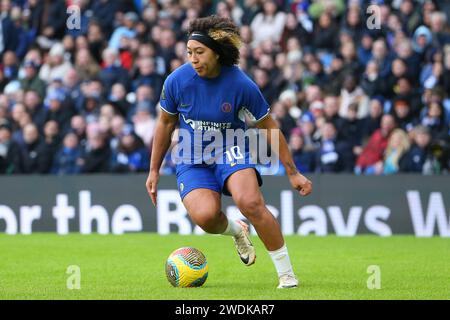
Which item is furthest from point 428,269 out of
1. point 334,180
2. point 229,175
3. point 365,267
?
point 334,180

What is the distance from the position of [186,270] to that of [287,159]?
1376 millimetres

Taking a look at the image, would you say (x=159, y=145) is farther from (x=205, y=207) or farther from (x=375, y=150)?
(x=375, y=150)

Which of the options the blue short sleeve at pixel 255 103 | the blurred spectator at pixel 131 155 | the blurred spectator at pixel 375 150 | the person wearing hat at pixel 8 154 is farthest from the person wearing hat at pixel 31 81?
the blue short sleeve at pixel 255 103

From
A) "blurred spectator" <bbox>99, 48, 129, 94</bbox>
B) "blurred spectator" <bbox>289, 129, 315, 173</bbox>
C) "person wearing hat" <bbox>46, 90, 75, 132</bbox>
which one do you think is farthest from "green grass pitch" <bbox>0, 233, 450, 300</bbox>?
"blurred spectator" <bbox>99, 48, 129, 94</bbox>

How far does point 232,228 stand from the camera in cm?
1047

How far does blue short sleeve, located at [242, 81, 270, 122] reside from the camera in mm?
9859

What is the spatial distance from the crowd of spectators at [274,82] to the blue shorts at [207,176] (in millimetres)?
7513

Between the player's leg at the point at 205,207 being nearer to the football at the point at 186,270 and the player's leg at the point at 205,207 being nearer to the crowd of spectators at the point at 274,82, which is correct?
the football at the point at 186,270

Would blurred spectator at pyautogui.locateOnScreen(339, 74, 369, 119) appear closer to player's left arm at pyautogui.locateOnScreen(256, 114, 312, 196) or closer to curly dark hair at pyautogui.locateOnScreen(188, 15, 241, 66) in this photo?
player's left arm at pyautogui.locateOnScreen(256, 114, 312, 196)

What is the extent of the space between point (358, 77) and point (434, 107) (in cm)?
168

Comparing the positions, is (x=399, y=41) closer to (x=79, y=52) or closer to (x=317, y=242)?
(x=317, y=242)

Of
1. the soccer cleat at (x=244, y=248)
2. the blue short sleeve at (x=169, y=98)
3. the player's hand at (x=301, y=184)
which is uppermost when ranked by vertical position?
the blue short sleeve at (x=169, y=98)

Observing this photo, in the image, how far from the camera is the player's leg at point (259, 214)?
956 cm

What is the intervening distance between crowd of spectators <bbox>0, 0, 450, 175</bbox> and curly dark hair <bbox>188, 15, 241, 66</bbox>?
7587mm
